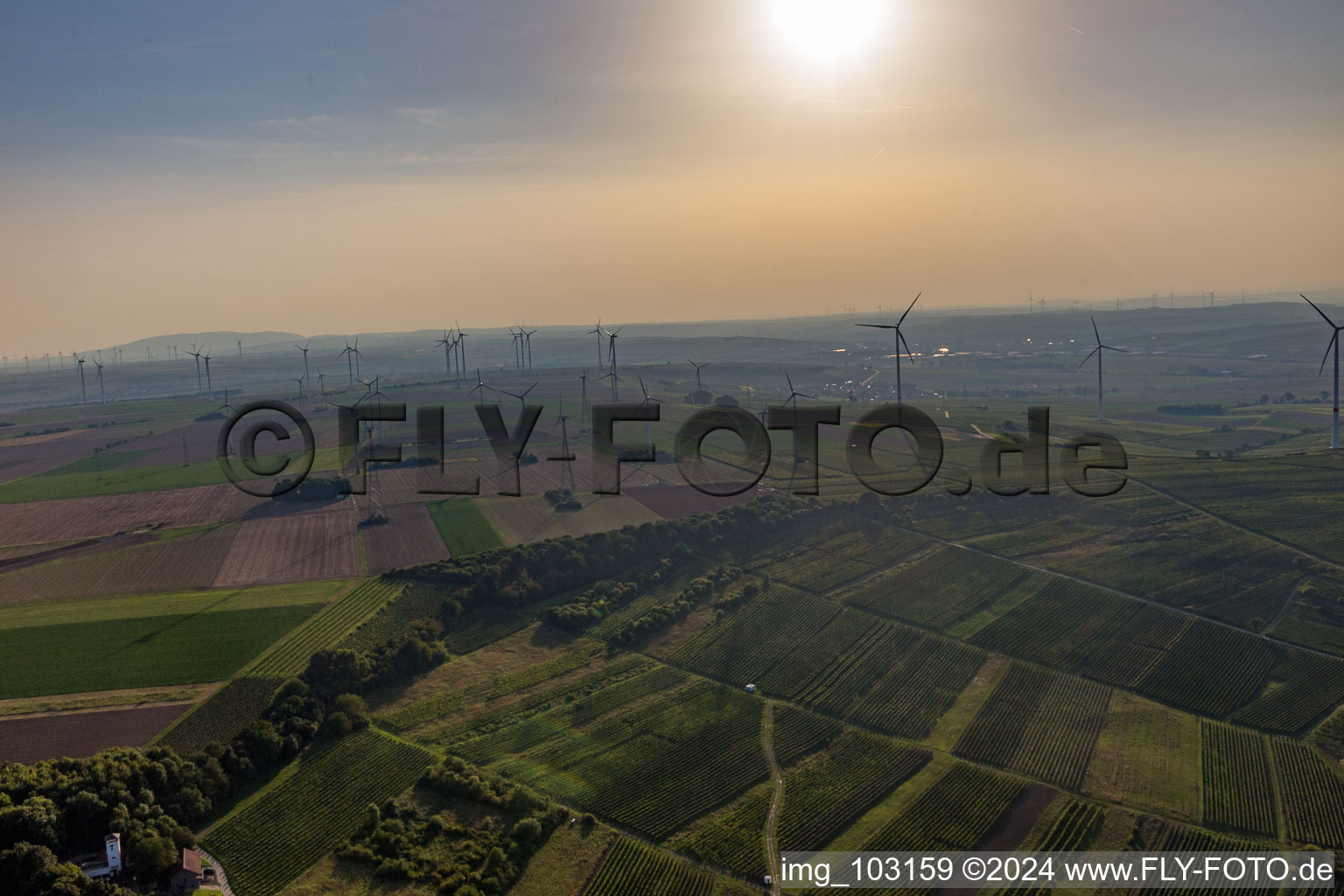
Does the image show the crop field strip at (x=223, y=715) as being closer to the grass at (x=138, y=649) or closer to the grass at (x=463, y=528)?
the grass at (x=138, y=649)

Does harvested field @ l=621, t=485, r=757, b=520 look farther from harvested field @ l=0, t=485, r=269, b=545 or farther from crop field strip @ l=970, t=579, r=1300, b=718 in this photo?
harvested field @ l=0, t=485, r=269, b=545

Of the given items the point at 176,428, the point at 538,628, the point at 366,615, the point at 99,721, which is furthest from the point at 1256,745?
the point at 176,428

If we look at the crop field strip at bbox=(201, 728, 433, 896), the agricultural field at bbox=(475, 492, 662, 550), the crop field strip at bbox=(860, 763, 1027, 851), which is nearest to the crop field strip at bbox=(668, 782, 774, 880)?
the crop field strip at bbox=(860, 763, 1027, 851)

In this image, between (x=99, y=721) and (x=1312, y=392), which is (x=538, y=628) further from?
(x=1312, y=392)

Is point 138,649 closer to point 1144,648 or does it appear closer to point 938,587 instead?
point 938,587

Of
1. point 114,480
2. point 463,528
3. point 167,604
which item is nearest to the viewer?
point 167,604

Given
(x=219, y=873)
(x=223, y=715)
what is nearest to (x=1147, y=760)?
(x=219, y=873)
